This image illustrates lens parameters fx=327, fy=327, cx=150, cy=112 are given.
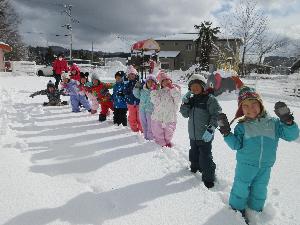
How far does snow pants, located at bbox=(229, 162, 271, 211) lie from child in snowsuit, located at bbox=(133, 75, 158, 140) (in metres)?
3.14

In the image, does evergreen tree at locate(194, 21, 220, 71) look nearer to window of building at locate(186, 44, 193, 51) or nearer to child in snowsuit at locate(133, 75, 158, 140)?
window of building at locate(186, 44, 193, 51)

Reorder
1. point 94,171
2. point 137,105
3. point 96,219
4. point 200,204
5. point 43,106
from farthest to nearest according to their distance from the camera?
point 43,106 < point 137,105 < point 94,171 < point 200,204 < point 96,219

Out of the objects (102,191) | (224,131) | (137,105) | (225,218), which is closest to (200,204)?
(225,218)

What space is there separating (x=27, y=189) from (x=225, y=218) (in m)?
2.09

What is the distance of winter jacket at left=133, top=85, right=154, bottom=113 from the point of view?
6531 mm

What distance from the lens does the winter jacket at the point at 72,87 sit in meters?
9.87

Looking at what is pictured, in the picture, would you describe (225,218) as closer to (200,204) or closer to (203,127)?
(200,204)

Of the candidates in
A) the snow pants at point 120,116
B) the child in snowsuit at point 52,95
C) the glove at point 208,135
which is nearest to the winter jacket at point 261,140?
the glove at point 208,135

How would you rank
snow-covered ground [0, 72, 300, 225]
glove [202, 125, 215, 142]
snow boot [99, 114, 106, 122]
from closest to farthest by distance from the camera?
snow-covered ground [0, 72, 300, 225], glove [202, 125, 215, 142], snow boot [99, 114, 106, 122]

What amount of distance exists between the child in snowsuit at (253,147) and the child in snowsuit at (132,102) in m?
3.92

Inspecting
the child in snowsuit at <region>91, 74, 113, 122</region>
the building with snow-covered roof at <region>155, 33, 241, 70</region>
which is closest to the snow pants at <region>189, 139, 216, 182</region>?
the child in snowsuit at <region>91, 74, 113, 122</region>

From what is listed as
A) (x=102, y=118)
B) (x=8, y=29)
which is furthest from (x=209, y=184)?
(x=8, y=29)

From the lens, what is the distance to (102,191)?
3.74 m

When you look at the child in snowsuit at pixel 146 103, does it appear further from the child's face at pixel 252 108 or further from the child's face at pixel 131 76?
the child's face at pixel 252 108
